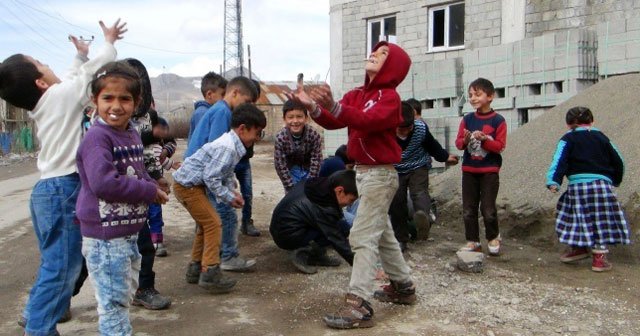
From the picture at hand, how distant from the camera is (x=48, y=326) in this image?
3266 millimetres

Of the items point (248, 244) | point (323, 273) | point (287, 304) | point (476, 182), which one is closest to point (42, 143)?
point (287, 304)

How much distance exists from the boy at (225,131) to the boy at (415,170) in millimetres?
1467

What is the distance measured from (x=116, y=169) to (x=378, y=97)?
1.67 metres

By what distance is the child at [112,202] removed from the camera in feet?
9.46

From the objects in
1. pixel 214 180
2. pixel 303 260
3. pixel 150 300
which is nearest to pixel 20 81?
pixel 214 180

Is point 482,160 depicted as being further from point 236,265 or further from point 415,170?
point 236,265

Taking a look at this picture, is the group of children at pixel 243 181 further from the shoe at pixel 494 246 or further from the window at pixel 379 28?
the window at pixel 379 28

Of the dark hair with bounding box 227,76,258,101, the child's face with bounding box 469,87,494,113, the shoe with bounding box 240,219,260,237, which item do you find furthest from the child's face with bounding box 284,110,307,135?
the child's face with bounding box 469,87,494,113

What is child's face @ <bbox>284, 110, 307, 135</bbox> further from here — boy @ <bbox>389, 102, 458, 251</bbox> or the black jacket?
boy @ <bbox>389, 102, 458, 251</bbox>

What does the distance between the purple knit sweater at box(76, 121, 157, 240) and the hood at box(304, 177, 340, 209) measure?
1896mm

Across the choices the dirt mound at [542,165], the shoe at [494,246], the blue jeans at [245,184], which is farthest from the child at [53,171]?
the dirt mound at [542,165]

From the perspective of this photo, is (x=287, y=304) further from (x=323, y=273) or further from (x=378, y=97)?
(x=378, y=97)

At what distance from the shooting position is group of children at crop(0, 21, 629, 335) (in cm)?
296

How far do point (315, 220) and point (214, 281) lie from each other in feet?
3.15
